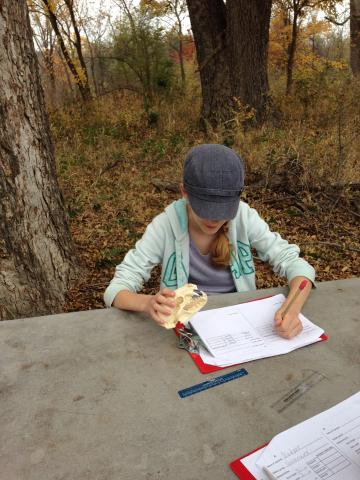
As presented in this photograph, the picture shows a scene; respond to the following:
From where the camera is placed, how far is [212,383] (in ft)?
3.69

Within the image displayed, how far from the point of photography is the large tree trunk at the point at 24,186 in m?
2.17

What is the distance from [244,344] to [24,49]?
2.01 m

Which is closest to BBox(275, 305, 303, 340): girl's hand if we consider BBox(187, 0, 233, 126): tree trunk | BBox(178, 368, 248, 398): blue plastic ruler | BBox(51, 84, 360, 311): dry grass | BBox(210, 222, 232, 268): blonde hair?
BBox(178, 368, 248, 398): blue plastic ruler

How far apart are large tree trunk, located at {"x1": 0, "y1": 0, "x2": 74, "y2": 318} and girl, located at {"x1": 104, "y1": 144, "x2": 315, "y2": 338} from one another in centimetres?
92

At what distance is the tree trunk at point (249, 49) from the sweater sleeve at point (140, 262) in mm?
5060

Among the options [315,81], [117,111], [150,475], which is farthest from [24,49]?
[315,81]

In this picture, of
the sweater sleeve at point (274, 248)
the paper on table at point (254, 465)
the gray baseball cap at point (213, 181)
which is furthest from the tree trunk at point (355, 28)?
the paper on table at point (254, 465)

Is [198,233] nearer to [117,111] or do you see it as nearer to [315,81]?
[117,111]

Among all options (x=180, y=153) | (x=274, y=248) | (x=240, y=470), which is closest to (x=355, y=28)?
(x=180, y=153)

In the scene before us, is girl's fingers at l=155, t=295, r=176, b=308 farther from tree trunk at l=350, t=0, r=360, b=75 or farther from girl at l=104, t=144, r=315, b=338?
tree trunk at l=350, t=0, r=360, b=75

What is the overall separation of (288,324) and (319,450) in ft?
1.51

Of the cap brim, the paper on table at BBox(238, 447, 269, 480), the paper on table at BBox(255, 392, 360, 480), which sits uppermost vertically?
the cap brim

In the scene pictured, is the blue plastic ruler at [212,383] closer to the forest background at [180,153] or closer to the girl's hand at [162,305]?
the girl's hand at [162,305]

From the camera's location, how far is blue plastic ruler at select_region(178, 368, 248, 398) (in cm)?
109
